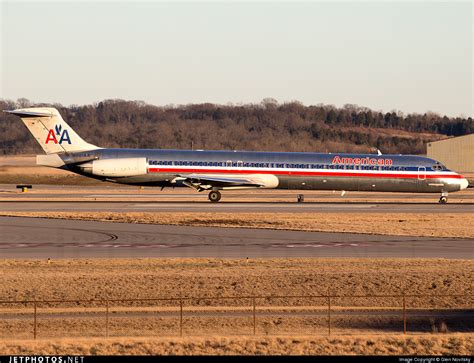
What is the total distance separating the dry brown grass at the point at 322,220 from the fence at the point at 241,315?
720 inches

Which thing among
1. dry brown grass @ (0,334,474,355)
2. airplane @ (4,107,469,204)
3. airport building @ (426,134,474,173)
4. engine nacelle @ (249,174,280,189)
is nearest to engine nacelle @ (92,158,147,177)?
airplane @ (4,107,469,204)

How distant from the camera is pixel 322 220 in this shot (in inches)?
2056

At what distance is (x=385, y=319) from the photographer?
2692cm

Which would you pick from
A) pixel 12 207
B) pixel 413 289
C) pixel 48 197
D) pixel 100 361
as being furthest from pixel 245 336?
pixel 48 197

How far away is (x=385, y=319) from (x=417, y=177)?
42.6 m

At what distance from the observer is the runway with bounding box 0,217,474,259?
126 feet

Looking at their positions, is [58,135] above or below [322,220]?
above

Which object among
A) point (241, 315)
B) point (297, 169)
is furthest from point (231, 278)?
point (297, 169)

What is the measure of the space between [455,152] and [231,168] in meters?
69.7

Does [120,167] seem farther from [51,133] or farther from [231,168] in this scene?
[231,168]

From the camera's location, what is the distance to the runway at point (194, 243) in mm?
38406

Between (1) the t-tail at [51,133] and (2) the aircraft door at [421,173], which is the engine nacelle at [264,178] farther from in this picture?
(1) the t-tail at [51,133]

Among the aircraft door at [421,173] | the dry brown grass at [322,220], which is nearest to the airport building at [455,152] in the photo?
the aircraft door at [421,173]

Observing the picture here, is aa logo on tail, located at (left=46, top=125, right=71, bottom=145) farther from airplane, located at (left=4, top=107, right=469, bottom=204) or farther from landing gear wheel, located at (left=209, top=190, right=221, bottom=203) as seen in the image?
landing gear wheel, located at (left=209, top=190, right=221, bottom=203)
